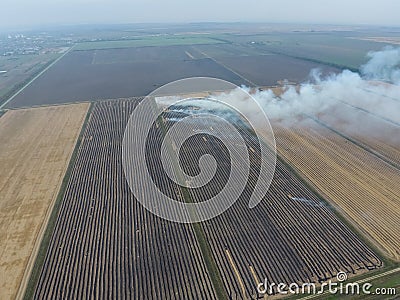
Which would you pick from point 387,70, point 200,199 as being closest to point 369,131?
point 200,199

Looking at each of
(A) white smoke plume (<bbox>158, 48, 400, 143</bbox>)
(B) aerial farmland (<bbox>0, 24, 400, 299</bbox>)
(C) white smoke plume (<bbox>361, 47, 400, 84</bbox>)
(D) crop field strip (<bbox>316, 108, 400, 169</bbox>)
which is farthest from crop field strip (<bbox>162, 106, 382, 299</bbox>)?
(C) white smoke plume (<bbox>361, 47, 400, 84</bbox>)

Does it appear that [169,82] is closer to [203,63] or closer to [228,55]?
[203,63]

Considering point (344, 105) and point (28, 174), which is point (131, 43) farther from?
point (28, 174)

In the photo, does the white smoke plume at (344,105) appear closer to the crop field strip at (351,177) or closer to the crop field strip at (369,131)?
the crop field strip at (369,131)

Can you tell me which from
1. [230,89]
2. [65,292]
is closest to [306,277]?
[65,292]

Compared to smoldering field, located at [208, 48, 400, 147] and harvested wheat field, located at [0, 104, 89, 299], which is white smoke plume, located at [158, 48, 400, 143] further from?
harvested wheat field, located at [0, 104, 89, 299]

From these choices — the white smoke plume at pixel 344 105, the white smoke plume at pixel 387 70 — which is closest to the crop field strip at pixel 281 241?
the white smoke plume at pixel 344 105
